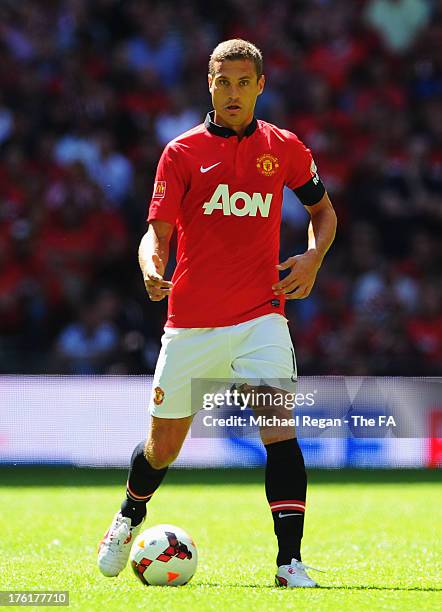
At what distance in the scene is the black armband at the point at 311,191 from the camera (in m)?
5.96

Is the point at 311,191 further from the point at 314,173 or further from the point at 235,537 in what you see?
the point at 235,537

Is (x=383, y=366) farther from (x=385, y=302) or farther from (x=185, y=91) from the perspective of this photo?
(x=185, y=91)

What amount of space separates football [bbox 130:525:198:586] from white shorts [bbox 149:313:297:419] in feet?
1.77

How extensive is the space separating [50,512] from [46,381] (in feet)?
10.4

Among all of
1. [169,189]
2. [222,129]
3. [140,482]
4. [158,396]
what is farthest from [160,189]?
[140,482]

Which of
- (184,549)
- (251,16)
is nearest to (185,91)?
(251,16)

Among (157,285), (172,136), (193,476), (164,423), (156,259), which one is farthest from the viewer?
(172,136)

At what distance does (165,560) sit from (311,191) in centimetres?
179

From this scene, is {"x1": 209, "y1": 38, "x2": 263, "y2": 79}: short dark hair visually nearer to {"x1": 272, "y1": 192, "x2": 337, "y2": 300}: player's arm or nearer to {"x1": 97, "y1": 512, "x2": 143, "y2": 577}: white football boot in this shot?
{"x1": 272, "y1": 192, "x2": 337, "y2": 300}: player's arm

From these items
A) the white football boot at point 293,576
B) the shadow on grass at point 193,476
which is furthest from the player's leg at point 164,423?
the shadow on grass at point 193,476

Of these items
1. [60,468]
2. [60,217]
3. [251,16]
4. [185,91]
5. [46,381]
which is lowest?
[60,468]

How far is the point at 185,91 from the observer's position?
1475cm

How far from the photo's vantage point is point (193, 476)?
1160 cm

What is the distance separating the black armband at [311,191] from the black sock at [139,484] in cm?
135
